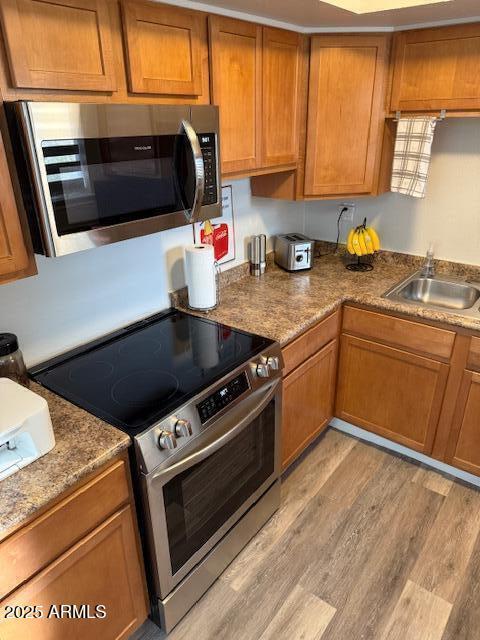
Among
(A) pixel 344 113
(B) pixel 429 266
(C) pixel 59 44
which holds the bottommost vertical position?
(B) pixel 429 266

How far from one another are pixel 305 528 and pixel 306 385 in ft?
2.07

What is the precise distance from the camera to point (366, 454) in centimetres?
237

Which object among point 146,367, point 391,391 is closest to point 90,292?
point 146,367

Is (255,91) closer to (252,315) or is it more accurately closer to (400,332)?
(252,315)

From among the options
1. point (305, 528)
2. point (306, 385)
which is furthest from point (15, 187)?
point (305, 528)

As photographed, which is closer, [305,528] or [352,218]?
[305,528]

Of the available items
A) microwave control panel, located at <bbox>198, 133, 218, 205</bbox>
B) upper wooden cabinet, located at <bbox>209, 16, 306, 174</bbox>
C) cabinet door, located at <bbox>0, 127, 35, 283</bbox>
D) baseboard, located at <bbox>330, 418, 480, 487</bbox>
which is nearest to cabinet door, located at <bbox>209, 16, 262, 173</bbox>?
upper wooden cabinet, located at <bbox>209, 16, 306, 174</bbox>

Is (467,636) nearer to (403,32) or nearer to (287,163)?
(287,163)

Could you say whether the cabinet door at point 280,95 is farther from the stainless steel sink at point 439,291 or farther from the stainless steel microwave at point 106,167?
the stainless steel sink at point 439,291

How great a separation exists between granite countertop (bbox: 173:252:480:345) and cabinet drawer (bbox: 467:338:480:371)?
7cm

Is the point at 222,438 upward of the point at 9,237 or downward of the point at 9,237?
downward

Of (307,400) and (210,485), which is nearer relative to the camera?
(210,485)

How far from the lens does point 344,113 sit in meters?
2.05

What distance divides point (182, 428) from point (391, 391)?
1276 mm
